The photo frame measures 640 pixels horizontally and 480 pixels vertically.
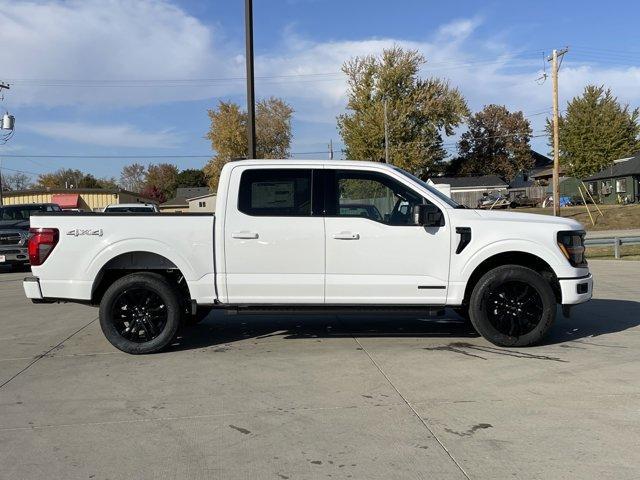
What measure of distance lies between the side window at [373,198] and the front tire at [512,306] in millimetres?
1144

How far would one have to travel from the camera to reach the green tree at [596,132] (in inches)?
2126

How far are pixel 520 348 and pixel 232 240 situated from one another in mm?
3426

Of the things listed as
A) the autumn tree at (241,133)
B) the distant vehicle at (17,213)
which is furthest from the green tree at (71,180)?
the distant vehicle at (17,213)

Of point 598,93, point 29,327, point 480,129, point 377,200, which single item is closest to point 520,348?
point 377,200

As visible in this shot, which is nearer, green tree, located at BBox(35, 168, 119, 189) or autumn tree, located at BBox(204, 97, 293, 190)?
autumn tree, located at BBox(204, 97, 293, 190)

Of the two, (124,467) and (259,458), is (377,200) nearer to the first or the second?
(259,458)

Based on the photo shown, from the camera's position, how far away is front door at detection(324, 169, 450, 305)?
613 cm

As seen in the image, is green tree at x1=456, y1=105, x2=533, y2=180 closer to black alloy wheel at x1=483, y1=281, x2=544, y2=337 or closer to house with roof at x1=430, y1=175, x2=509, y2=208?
house with roof at x1=430, y1=175, x2=509, y2=208

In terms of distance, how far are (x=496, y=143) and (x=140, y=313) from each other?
262ft

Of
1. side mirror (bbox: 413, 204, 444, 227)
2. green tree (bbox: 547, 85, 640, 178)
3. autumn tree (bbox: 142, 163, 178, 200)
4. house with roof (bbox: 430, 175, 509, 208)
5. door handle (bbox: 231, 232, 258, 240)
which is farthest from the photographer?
autumn tree (bbox: 142, 163, 178, 200)

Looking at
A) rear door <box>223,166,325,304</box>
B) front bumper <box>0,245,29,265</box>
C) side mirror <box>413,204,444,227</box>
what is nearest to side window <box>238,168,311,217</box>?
rear door <box>223,166,325,304</box>

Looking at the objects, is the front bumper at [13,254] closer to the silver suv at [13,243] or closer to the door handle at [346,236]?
the silver suv at [13,243]

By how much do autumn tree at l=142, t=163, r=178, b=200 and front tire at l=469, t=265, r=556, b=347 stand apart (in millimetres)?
108509

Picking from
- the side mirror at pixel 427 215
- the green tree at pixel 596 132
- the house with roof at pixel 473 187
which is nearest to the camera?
the side mirror at pixel 427 215
